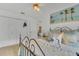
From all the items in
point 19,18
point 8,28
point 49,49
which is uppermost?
point 19,18

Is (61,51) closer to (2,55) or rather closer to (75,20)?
(75,20)

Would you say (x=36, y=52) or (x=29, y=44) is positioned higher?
(x=29, y=44)

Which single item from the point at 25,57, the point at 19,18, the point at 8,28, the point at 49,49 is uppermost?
→ the point at 19,18

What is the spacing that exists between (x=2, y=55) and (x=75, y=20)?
101 cm

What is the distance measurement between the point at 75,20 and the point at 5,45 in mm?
913

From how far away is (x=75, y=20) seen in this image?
137 centimetres

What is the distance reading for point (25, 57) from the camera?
1.43m

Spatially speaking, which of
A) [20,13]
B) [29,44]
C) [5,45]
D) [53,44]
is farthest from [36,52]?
[20,13]

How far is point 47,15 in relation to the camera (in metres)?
1.40

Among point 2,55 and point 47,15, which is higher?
point 47,15

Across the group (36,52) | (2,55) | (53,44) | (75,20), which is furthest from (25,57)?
(75,20)

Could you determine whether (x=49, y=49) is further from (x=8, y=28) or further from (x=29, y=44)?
(x=8, y=28)

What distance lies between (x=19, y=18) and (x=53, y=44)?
1.77 ft

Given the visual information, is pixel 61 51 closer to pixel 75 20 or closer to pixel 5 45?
pixel 75 20
